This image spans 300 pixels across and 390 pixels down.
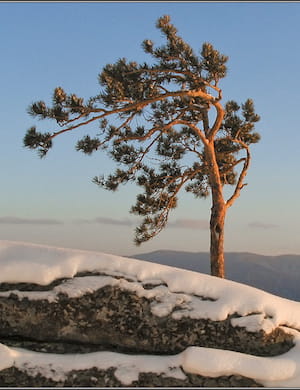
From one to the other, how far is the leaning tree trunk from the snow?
16.5 ft

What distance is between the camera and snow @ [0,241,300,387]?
448 centimetres

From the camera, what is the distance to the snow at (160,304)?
4484mm

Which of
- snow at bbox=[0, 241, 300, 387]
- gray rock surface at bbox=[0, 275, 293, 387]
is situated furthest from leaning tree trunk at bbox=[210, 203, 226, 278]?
gray rock surface at bbox=[0, 275, 293, 387]

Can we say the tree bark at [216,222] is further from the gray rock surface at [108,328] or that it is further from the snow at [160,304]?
the gray rock surface at [108,328]

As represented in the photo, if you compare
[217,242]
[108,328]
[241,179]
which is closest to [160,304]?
[108,328]

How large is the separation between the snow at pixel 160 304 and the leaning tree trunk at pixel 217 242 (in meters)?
5.02

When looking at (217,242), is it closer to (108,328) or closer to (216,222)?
(216,222)

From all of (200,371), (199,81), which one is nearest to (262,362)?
(200,371)

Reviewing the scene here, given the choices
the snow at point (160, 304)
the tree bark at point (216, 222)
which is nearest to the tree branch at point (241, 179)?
the tree bark at point (216, 222)

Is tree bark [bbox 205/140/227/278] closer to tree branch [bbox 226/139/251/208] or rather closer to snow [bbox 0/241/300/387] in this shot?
tree branch [bbox 226/139/251/208]

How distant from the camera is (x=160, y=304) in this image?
491 centimetres

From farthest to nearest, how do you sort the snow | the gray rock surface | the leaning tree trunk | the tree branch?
the tree branch
the leaning tree trunk
the gray rock surface
the snow

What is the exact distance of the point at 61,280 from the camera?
5.01 metres

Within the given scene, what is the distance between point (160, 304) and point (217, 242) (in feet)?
19.5
